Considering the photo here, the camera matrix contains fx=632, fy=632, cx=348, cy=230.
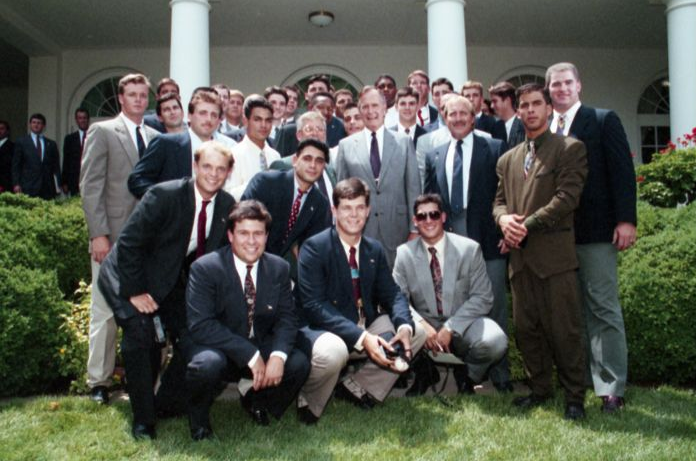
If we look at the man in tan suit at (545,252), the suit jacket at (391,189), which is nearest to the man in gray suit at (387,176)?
the suit jacket at (391,189)

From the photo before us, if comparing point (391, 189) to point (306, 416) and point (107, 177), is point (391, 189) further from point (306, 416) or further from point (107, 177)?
point (107, 177)

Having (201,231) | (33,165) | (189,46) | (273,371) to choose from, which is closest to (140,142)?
(201,231)

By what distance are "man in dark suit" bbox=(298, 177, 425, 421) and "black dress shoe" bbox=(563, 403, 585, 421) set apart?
104 centimetres

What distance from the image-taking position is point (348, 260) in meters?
4.33

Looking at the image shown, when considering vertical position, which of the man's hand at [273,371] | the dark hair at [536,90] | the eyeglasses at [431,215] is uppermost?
the dark hair at [536,90]

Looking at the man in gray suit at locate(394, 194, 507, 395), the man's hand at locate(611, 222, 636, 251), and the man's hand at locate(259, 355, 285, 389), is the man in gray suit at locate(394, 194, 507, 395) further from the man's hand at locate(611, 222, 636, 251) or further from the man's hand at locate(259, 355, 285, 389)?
the man's hand at locate(259, 355, 285, 389)

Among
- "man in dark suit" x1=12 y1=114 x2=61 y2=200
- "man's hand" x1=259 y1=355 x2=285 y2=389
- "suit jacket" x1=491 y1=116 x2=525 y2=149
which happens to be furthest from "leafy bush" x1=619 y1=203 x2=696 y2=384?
"man in dark suit" x1=12 y1=114 x2=61 y2=200

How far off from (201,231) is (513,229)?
79.2 inches

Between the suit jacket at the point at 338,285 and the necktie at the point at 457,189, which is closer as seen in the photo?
the suit jacket at the point at 338,285

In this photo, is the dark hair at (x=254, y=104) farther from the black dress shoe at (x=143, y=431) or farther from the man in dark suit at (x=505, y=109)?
the black dress shoe at (x=143, y=431)

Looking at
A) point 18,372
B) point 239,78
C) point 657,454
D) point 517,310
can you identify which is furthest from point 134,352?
point 239,78

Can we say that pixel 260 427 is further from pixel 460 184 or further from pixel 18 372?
pixel 460 184

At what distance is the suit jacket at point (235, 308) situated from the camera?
3730mm

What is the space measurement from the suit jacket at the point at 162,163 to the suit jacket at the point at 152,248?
674 millimetres
